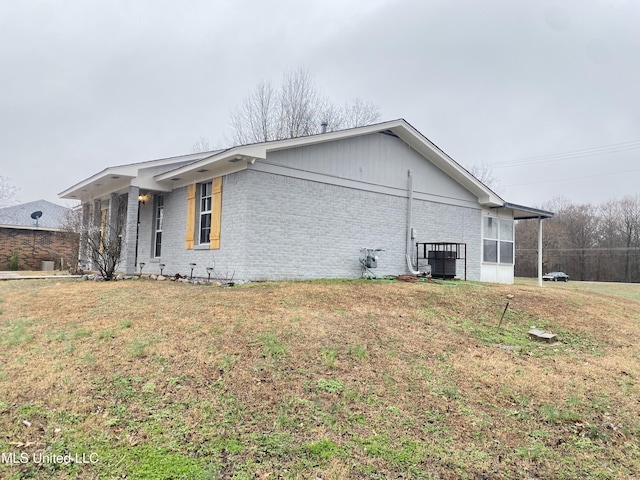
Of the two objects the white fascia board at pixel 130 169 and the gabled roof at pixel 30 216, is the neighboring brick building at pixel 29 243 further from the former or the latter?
the white fascia board at pixel 130 169

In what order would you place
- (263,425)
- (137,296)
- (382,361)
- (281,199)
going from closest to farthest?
(263,425) < (382,361) < (137,296) < (281,199)

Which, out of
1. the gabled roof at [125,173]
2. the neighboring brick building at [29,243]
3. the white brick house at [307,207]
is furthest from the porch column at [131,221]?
the neighboring brick building at [29,243]

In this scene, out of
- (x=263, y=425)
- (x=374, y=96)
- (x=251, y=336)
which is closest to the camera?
(x=263, y=425)

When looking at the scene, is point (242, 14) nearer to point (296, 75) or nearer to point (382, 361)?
point (296, 75)

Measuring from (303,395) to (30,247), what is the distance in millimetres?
23374

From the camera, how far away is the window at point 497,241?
14383mm

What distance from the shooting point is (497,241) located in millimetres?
14695

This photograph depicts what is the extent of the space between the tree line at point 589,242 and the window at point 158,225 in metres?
35.4

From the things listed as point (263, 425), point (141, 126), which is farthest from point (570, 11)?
point (141, 126)

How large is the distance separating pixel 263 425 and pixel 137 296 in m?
5.46

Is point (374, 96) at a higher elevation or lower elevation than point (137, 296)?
higher

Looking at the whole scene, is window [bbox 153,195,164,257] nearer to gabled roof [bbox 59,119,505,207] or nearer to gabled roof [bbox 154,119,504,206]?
gabled roof [bbox 59,119,505,207]

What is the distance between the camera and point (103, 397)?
11.1 ft

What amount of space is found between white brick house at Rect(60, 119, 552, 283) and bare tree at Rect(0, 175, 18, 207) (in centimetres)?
1610
